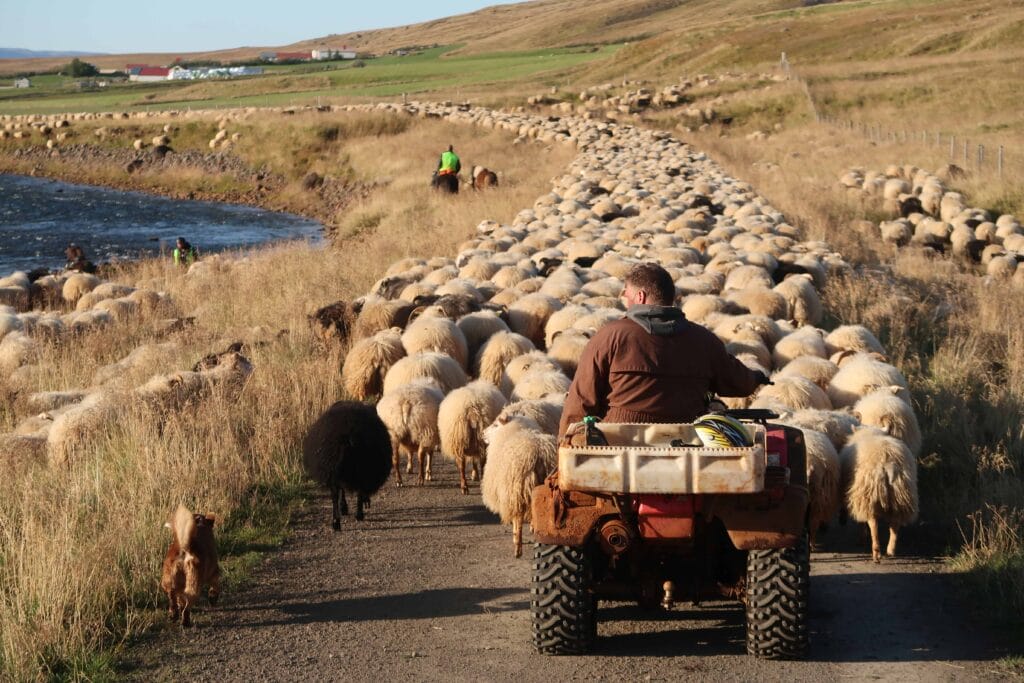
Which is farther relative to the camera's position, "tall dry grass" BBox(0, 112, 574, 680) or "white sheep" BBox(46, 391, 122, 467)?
"white sheep" BBox(46, 391, 122, 467)

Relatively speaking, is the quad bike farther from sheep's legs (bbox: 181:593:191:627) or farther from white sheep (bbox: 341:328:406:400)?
white sheep (bbox: 341:328:406:400)

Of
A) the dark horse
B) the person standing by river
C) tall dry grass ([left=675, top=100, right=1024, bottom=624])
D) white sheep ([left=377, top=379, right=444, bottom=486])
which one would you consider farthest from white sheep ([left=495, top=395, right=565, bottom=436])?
the dark horse

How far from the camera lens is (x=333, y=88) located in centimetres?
7681

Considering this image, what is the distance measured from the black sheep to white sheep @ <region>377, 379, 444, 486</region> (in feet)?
2.18

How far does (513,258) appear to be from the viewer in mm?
16453

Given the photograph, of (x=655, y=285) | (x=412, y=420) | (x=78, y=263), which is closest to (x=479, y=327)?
(x=412, y=420)

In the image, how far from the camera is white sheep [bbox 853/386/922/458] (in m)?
8.70

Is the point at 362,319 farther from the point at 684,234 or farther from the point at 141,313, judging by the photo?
the point at 684,234

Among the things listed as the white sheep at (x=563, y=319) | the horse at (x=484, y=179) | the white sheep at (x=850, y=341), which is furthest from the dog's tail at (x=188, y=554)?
the horse at (x=484, y=179)

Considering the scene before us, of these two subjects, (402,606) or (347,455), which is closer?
(402,606)

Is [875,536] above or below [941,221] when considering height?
above

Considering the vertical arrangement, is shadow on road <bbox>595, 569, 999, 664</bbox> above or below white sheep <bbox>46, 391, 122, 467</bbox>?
below

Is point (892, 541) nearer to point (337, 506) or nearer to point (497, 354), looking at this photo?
point (337, 506)

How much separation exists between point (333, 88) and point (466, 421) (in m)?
70.8
